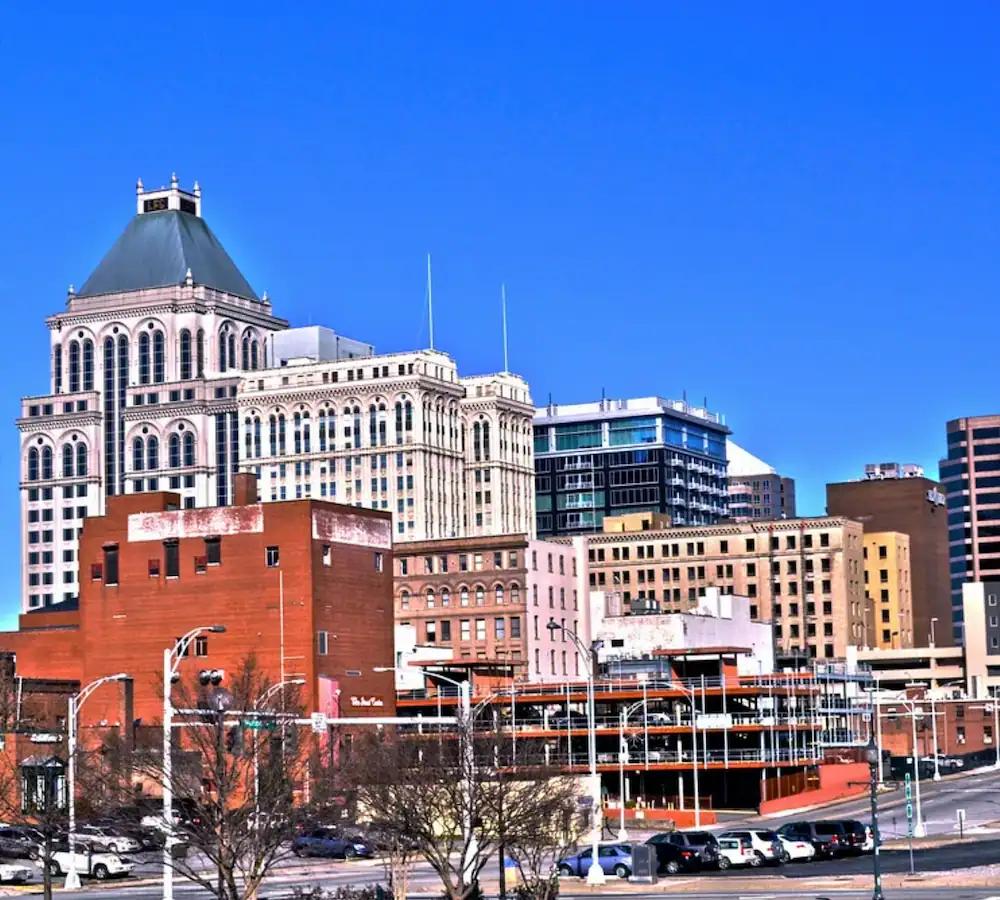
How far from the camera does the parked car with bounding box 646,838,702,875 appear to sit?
9350cm

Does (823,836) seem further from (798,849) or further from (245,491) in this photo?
(245,491)

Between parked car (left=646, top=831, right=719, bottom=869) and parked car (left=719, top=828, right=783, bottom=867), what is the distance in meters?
1.64

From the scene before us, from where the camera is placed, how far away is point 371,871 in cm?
9838

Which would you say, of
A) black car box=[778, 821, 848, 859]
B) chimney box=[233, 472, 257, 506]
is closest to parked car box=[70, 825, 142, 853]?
black car box=[778, 821, 848, 859]

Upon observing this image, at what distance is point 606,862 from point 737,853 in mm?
7534

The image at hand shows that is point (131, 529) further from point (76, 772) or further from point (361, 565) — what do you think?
point (76, 772)

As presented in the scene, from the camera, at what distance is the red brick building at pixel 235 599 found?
474ft

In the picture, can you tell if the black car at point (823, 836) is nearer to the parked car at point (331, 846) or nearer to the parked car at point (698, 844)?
the parked car at point (698, 844)

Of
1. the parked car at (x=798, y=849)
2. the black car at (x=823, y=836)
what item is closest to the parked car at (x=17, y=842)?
the parked car at (x=798, y=849)

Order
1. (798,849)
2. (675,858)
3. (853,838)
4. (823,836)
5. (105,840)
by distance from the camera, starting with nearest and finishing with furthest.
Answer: (675,858) → (798,849) → (823,836) → (853,838) → (105,840)

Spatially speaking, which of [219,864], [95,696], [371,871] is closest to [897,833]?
[371,871]

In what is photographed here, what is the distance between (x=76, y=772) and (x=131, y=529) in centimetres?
5224

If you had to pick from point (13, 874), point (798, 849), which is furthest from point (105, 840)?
point (798, 849)

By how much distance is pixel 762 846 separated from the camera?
96000 millimetres
